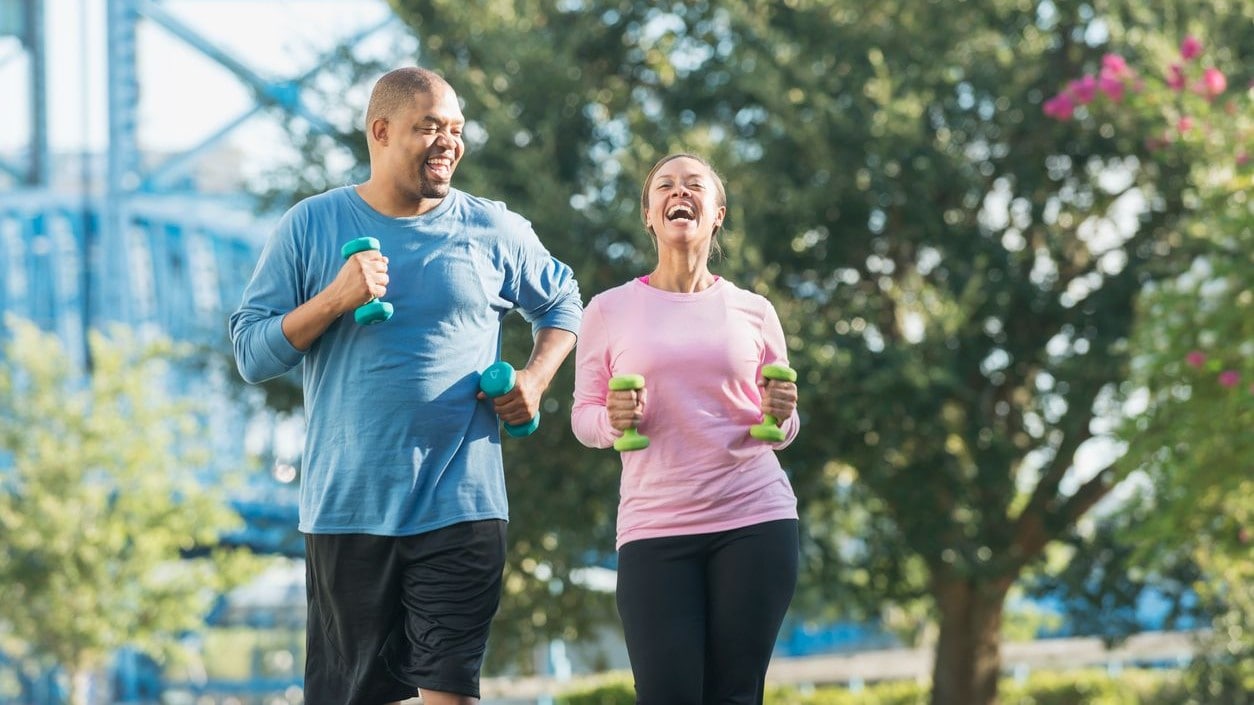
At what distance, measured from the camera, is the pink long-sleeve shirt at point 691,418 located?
3469 mm

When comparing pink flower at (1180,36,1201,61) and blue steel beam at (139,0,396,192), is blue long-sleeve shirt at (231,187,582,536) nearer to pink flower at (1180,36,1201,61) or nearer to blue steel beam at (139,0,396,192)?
pink flower at (1180,36,1201,61)

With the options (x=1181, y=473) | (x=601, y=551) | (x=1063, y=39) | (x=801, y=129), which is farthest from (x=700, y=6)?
(x=1181, y=473)

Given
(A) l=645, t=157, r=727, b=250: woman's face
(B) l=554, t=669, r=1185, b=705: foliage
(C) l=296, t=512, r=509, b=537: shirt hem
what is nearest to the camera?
(C) l=296, t=512, r=509, b=537: shirt hem

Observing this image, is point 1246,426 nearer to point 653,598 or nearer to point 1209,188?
point 1209,188

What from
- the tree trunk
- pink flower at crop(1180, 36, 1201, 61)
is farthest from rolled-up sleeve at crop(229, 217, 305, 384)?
the tree trunk

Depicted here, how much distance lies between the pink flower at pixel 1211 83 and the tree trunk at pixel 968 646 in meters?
4.33

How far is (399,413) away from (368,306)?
0.85 ft

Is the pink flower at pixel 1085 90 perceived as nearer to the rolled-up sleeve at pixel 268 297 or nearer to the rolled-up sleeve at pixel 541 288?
the rolled-up sleeve at pixel 541 288

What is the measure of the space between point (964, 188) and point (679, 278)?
8.66 metres

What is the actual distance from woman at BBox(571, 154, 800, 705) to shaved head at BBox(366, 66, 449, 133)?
0.52 meters

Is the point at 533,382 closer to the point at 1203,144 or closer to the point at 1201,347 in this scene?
the point at 1201,347

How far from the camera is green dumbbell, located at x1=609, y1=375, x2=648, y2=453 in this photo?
3.37 m

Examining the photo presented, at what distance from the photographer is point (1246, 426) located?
852 centimetres

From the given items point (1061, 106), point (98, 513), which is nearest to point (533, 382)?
point (1061, 106)
